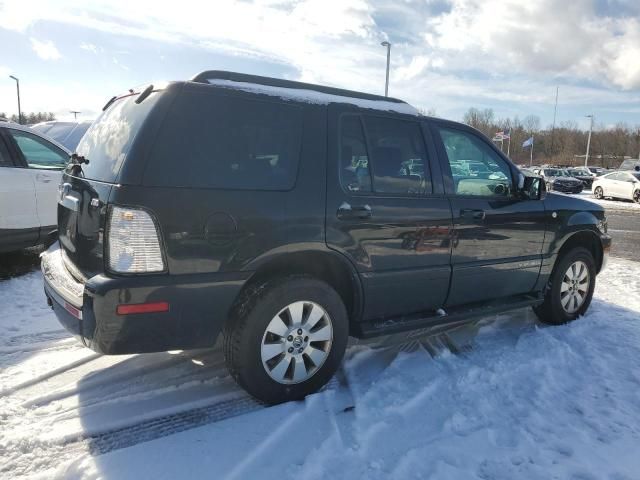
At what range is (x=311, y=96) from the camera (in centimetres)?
329

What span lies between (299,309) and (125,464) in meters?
1.25

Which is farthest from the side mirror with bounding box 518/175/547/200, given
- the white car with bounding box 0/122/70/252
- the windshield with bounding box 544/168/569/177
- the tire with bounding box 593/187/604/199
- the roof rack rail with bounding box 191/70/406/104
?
the windshield with bounding box 544/168/569/177

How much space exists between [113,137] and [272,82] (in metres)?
1.07

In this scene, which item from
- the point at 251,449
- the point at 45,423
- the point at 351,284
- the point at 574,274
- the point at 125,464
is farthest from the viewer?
the point at 574,274

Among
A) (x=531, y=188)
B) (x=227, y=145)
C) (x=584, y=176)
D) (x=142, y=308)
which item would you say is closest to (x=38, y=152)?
(x=227, y=145)

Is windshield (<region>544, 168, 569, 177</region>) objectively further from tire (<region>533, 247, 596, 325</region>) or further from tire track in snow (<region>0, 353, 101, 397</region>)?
tire track in snow (<region>0, 353, 101, 397</region>)

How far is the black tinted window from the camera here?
2.68 m

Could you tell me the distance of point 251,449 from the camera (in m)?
2.62

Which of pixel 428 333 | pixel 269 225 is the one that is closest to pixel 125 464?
pixel 269 225

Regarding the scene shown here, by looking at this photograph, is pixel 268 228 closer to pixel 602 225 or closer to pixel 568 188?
pixel 602 225

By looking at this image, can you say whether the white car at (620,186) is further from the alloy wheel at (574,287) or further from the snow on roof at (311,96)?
the snow on roof at (311,96)

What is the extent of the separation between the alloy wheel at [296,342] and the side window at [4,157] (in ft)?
14.4

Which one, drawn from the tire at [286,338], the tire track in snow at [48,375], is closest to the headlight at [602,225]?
the tire at [286,338]

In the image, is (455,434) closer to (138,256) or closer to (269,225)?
(269,225)
